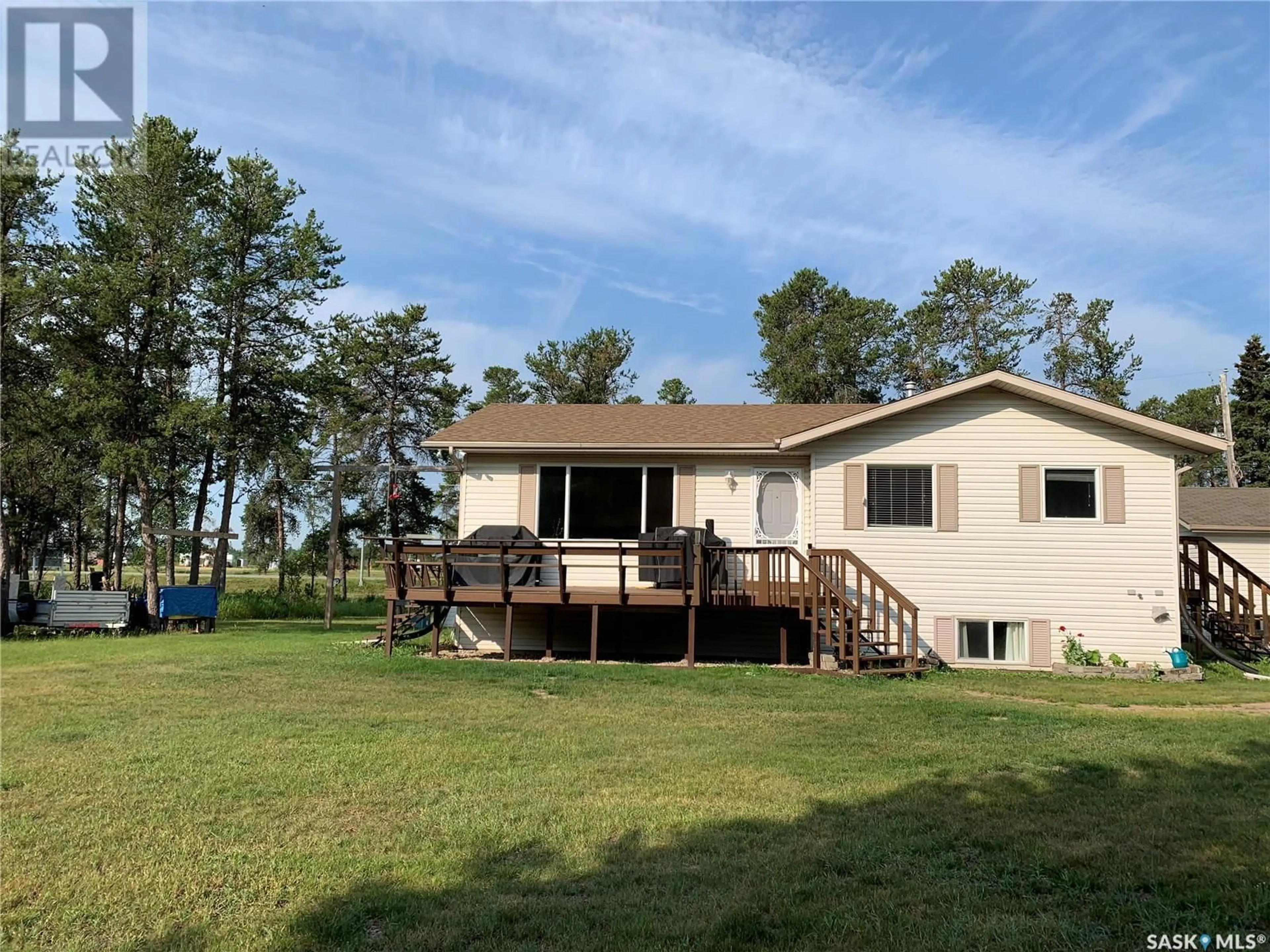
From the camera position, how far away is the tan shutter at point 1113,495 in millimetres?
11641

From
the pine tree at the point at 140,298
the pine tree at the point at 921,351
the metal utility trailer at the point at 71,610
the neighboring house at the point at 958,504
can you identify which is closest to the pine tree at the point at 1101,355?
the pine tree at the point at 921,351

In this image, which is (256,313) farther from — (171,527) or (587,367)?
(587,367)

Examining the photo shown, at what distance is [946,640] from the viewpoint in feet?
38.6

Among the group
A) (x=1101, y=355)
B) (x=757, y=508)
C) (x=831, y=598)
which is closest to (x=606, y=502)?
(x=757, y=508)

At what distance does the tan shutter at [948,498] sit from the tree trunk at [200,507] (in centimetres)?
1789

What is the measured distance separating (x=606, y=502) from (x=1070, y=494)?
7.04m

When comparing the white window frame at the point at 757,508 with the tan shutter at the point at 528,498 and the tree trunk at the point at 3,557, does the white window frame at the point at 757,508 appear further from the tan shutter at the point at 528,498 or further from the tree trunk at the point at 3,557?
the tree trunk at the point at 3,557

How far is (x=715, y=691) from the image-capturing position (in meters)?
8.91

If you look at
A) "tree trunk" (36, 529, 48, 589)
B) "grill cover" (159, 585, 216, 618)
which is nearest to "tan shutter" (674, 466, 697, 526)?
"grill cover" (159, 585, 216, 618)

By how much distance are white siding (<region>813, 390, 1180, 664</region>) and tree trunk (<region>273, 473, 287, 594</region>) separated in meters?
25.2

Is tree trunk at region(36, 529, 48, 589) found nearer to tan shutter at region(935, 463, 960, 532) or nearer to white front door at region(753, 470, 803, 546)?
white front door at region(753, 470, 803, 546)

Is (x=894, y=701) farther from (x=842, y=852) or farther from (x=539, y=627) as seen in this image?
(x=539, y=627)

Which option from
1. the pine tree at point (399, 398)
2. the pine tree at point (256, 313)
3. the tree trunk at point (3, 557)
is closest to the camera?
the tree trunk at point (3, 557)

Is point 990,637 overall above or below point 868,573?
below
